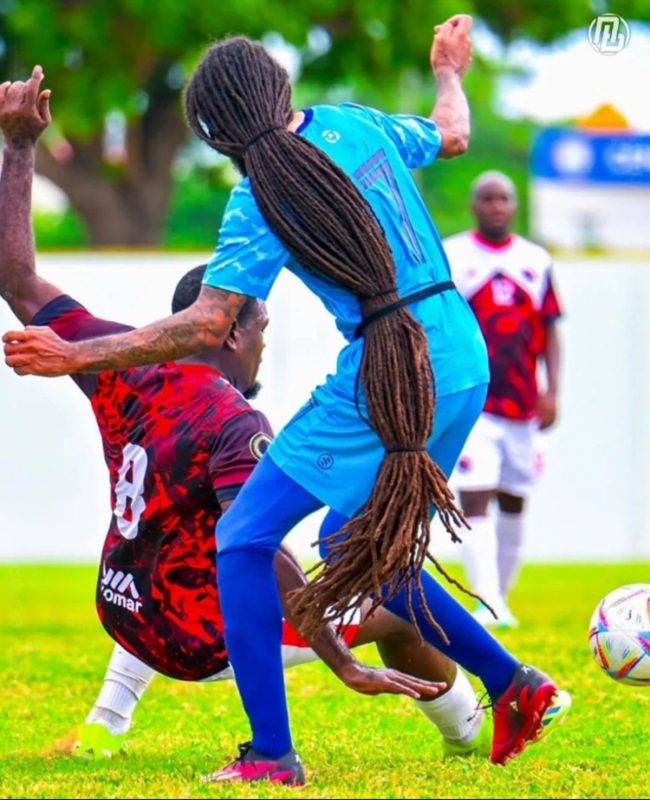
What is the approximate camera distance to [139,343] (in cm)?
444

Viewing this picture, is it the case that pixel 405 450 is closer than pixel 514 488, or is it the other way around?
pixel 405 450

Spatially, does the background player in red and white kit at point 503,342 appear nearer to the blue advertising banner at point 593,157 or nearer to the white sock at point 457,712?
the white sock at point 457,712

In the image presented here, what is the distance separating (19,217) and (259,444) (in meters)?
1.03

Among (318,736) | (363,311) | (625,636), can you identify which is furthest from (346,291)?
(318,736)

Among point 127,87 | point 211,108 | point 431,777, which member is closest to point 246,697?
point 431,777

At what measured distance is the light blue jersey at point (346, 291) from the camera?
448 cm

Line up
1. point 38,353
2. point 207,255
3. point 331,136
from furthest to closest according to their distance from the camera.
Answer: point 207,255 < point 331,136 < point 38,353

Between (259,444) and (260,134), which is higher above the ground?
(260,134)

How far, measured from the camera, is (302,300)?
568 inches

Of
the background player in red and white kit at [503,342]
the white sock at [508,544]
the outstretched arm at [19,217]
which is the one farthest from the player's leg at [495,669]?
the white sock at [508,544]

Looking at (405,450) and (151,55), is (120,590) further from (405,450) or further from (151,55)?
(151,55)

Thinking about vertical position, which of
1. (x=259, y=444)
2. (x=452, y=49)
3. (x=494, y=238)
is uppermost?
(x=452, y=49)

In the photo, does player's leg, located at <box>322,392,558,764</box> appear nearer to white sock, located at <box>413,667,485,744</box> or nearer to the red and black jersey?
white sock, located at <box>413,667,485,744</box>

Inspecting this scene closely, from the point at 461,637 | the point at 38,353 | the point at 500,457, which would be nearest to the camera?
the point at 38,353
